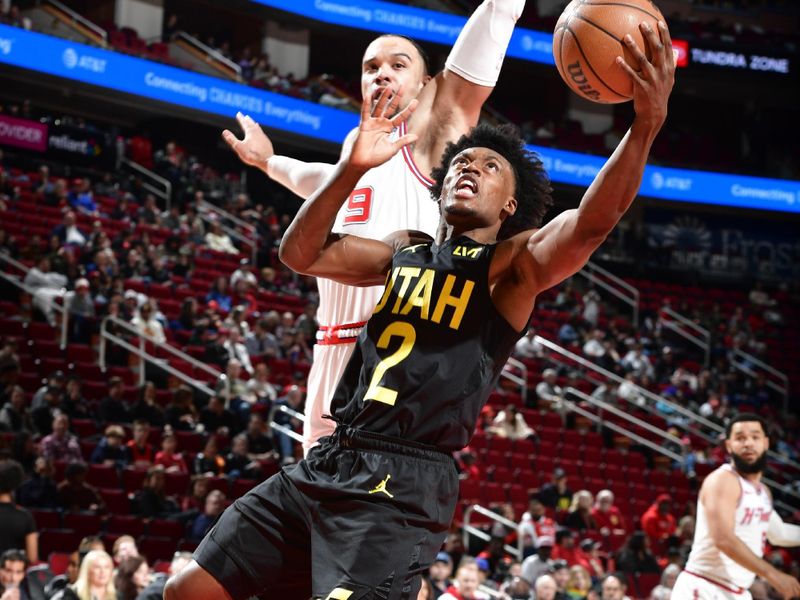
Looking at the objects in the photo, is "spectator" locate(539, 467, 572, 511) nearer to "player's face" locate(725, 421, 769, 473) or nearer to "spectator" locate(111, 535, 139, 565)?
"spectator" locate(111, 535, 139, 565)

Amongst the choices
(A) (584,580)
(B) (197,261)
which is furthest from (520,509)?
(B) (197,261)

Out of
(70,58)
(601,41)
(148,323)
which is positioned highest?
(70,58)

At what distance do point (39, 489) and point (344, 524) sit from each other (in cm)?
754

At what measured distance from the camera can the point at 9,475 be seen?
7.54m

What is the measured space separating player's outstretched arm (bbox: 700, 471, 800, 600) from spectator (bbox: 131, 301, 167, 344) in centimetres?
848

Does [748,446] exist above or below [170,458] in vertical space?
above

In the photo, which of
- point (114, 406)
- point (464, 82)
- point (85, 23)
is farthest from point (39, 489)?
point (85, 23)

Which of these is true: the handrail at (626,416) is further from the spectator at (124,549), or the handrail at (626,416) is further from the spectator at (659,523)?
the spectator at (124,549)

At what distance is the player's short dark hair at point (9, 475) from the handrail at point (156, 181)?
1222cm

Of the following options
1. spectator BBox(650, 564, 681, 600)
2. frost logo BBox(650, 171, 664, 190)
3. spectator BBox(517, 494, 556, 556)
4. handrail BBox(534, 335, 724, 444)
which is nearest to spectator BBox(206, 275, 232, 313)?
handrail BBox(534, 335, 724, 444)

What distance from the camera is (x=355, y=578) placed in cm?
308

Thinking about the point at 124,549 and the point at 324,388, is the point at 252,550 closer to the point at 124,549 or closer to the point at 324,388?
the point at 324,388

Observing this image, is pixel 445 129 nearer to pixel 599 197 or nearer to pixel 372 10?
pixel 599 197

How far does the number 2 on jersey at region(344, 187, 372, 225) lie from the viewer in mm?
4133
